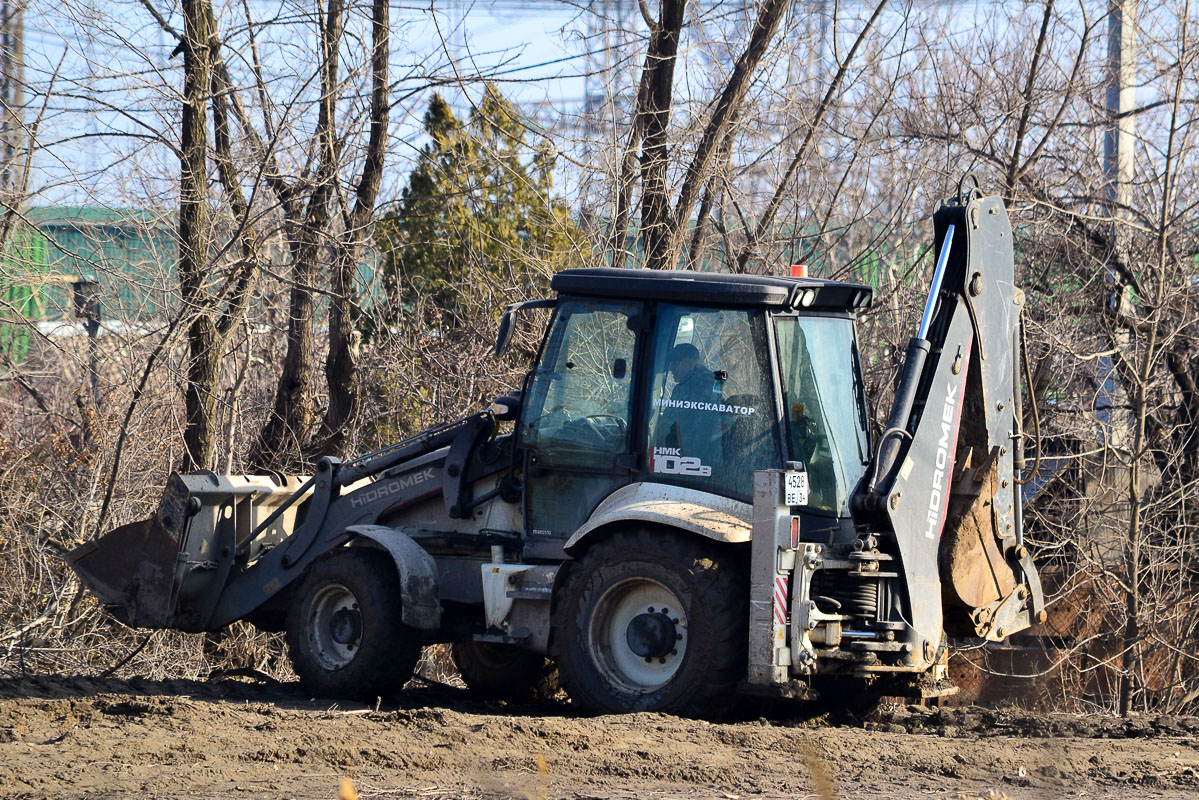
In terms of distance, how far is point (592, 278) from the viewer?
7.91m

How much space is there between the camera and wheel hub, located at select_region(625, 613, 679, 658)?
7.13 metres

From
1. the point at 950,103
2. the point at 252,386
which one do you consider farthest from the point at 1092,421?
the point at 252,386

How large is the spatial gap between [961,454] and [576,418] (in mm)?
2200

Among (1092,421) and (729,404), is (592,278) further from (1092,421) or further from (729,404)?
(1092,421)

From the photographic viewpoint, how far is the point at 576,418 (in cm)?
796

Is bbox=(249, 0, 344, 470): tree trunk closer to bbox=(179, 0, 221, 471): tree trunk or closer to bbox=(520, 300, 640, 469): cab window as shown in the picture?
bbox=(179, 0, 221, 471): tree trunk

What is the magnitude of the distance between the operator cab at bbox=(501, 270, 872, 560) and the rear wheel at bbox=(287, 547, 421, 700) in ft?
3.09

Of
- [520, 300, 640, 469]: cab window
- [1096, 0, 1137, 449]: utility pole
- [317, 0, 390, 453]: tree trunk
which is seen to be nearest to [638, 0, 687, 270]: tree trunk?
[317, 0, 390, 453]: tree trunk

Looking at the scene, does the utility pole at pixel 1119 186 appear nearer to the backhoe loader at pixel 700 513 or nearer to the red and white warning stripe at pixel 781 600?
the backhoe loader at pixel 700 513

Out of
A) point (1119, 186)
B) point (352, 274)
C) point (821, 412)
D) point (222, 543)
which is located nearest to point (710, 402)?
point (821, 412)

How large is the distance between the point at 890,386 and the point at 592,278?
4952 mm

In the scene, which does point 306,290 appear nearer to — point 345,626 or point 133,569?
point 133,569

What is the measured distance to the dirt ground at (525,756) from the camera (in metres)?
5.55

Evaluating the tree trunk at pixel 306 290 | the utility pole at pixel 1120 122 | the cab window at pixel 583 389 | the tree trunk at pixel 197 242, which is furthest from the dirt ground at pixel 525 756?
the utility pole at pixel 1120 122
